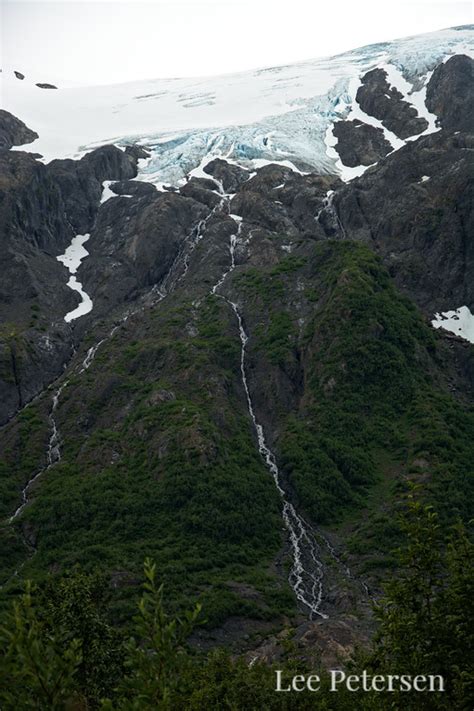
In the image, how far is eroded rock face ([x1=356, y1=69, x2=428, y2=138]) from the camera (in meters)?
128

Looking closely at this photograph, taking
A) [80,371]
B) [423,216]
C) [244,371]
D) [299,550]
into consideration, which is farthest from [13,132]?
[299,550]

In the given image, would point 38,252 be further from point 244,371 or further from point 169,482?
point 169,482

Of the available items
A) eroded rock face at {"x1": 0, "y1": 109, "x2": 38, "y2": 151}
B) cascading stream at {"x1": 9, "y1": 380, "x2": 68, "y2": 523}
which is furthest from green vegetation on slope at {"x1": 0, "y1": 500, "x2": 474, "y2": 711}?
eroded rock face at {"x1": 0, "y1": 109, "x2": 38, "y2": 151}

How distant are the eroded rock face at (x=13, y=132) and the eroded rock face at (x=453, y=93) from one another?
87649 mm

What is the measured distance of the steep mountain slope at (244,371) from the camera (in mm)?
50281

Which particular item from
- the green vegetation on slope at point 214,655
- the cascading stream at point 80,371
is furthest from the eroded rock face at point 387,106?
the green vegetation on slope at point 214,655

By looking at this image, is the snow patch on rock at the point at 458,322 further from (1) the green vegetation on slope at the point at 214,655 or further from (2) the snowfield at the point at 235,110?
(1) the green vegetation on slope at the point at 214,655

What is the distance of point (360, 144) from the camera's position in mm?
127938

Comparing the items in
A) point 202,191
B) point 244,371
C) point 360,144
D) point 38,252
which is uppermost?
point 360,144

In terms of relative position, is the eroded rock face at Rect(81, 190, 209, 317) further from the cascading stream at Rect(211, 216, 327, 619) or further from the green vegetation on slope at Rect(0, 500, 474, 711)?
the green vegetation on slope at Rect(0, 500, 474, 711)

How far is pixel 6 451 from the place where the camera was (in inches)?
2552

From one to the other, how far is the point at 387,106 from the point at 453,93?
1523 centimetres

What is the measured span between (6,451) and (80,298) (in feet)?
127

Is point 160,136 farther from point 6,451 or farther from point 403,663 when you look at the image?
point 403,663
